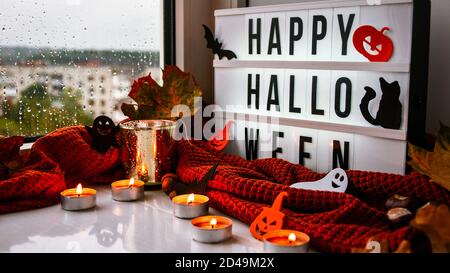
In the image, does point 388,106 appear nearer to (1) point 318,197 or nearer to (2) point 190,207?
(1) point 318,197

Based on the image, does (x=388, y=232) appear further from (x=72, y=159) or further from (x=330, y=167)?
(x=72, y=159)

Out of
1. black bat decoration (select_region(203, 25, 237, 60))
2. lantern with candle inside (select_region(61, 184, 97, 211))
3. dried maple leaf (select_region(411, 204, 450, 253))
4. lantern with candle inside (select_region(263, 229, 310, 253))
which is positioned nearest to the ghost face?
lantern with candle inside (select_region(61, 184, 97, 211))

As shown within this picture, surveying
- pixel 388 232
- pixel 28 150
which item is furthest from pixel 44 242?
pixel 388 232

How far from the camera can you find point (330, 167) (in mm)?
1204

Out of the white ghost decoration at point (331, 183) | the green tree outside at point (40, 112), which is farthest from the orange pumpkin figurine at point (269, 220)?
the green tree outside at point (40, 112)

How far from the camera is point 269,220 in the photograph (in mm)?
909

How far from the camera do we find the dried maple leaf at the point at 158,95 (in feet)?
4.45

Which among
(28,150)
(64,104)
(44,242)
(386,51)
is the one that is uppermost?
(386,51)

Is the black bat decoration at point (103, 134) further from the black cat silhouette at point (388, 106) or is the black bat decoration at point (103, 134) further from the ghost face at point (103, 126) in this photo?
the black cat silhouette at point (388, 106)

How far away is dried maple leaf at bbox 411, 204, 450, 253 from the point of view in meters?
0.71

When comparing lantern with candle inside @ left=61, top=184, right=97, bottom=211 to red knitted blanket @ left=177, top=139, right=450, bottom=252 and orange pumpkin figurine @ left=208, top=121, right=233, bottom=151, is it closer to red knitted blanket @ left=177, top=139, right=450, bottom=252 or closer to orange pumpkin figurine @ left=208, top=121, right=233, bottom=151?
red knitted blanket @ left=177, top=139, right=450, bottom=252

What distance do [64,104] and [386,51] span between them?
858 millimetres

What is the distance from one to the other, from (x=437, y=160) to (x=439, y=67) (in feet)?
0.93

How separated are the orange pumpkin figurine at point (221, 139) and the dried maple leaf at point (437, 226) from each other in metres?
0.72
